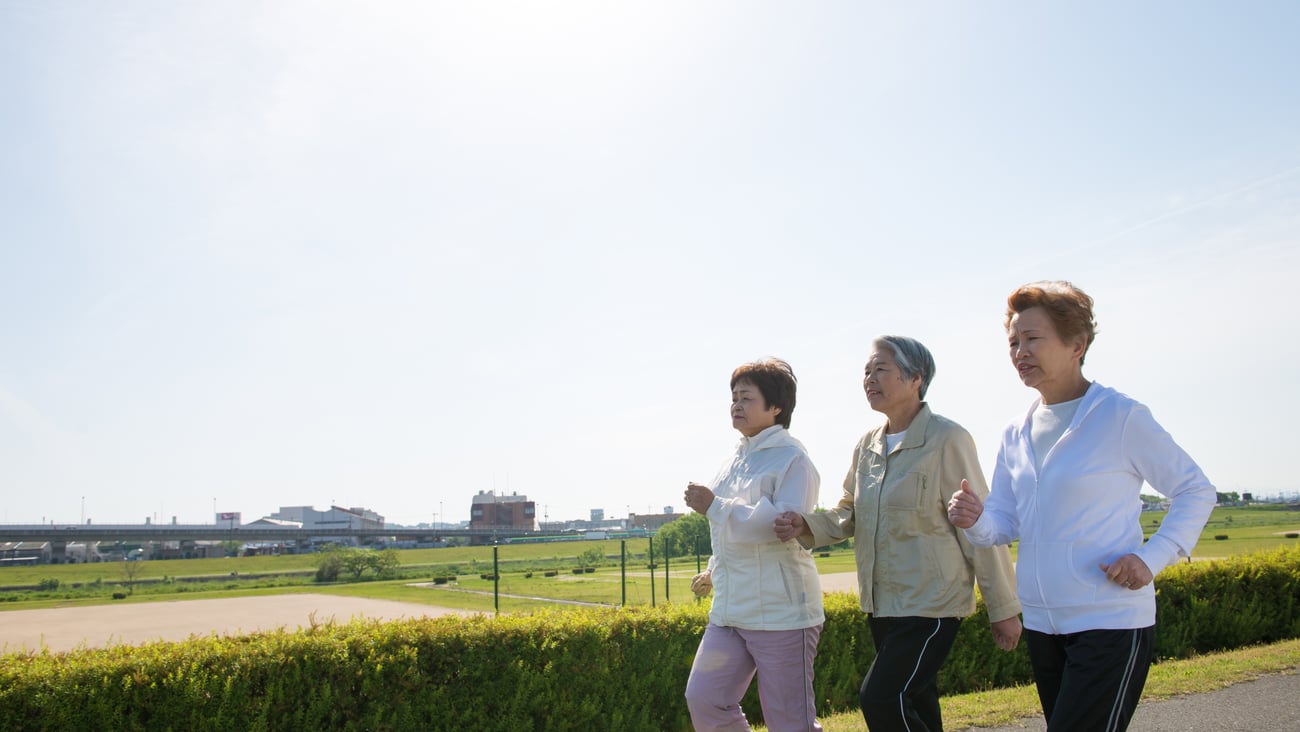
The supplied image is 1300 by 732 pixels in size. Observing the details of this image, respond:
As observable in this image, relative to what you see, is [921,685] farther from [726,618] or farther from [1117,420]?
[1117,420]

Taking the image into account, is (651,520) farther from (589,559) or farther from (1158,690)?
(1158,690)

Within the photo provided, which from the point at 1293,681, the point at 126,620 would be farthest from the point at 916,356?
the point at 126,620

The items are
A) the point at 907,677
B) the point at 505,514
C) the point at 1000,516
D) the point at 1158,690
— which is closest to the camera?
the point at 1000,516

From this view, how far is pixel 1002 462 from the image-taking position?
2.99 meters

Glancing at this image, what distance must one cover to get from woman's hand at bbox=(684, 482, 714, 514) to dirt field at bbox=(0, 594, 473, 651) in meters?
18.5

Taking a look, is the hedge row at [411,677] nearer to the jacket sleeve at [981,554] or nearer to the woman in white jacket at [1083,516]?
the jacket sleeve at [981,554]

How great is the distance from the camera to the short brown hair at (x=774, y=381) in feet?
12.5

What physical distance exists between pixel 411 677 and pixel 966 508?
137 inches

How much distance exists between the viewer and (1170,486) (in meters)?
2.44

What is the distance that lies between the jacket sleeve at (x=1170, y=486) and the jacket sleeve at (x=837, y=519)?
3.87ft

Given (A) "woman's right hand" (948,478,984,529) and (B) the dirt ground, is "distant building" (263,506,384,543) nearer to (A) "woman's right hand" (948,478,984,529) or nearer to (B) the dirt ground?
(B) the dirt ground

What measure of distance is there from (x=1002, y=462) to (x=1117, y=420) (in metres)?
0.50

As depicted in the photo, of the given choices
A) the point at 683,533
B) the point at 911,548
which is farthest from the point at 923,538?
the point at 683,533

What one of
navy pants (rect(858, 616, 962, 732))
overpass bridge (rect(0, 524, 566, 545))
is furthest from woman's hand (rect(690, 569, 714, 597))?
overpass bridge (rect(0, 524, 566, 545))
